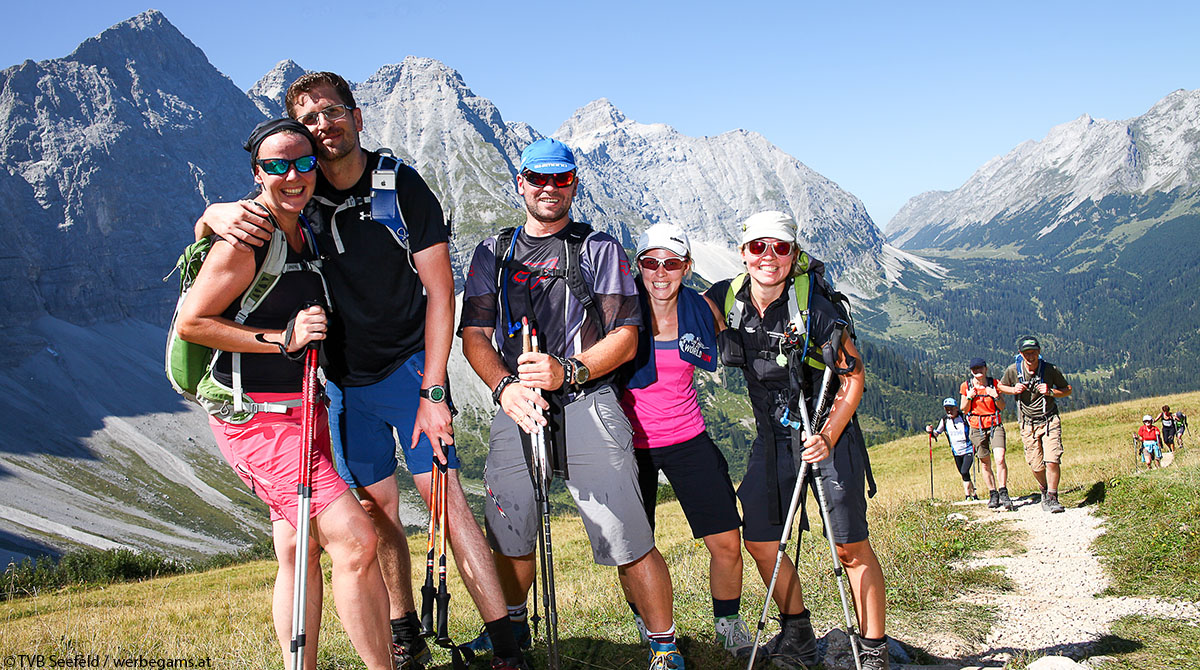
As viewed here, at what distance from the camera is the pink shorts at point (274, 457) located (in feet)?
16.0

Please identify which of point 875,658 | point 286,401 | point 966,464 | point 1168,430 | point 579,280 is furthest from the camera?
point 1168,430

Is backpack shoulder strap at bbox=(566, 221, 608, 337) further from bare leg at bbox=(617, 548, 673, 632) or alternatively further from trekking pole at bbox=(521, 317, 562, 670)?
bare leg at bbox=(617, 548, 673, 632)

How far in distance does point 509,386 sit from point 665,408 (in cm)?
162

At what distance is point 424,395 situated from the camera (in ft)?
18.1

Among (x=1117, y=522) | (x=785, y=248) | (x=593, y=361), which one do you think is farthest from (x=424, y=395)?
(x=1117, y=522)

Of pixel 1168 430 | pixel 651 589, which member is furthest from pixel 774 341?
pixel 1168 430

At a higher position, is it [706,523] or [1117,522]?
[706,523]

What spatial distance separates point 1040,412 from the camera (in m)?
15.2

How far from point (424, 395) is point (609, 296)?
5.24 ft

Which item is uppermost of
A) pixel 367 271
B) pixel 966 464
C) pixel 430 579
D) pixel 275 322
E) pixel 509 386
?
pixel 367 271

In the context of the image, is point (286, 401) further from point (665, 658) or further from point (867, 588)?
point (867, 588)

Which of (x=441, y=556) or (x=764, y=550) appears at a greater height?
(x=441, y=556)

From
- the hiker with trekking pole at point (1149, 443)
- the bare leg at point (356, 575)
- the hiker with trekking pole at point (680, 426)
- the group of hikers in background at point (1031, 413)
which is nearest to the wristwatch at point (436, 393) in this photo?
the bare leg at point (356, 575)

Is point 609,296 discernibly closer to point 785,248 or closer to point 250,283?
point 785,248
